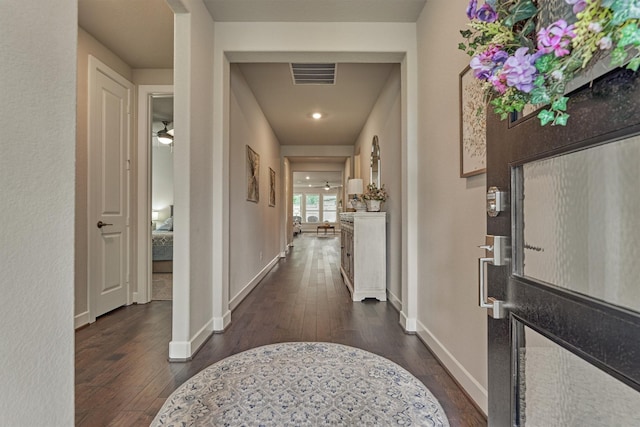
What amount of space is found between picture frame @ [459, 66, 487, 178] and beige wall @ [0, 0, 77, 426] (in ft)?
5.50

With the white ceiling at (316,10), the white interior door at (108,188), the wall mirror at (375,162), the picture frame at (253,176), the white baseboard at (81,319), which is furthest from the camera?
the wall mirror at (375,162)

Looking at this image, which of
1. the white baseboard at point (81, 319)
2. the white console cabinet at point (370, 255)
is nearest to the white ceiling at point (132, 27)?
the white baseboard at point (81, 319)

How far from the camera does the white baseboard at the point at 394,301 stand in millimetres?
3284

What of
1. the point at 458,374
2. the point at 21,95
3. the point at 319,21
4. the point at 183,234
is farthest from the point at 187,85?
the point at 458,374

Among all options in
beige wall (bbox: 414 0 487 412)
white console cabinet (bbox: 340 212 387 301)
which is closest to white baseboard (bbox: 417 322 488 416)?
beige wall (bbox: 414 0 487 412)

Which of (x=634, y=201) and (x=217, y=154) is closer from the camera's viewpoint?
(x=634, y=201)

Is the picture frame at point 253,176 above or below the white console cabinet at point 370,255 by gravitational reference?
above

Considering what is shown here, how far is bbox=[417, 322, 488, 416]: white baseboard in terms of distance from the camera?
1596 mm

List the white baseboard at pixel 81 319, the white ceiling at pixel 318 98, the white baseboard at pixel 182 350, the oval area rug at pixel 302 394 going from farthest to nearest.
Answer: the white ceiling at pixel 318 98 < the white baseboard at pixel 81 319 < the white baseboard at pixel 182 350 < the oval area rug at pixel 302 394

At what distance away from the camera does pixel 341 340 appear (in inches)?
99.0

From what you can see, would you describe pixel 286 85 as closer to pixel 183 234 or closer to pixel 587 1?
pixel 183 234

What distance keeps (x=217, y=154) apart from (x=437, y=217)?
185 cm

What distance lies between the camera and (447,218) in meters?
2.06

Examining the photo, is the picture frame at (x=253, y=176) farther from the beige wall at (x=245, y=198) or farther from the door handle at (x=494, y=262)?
the door handle at (x=494, y=262)
